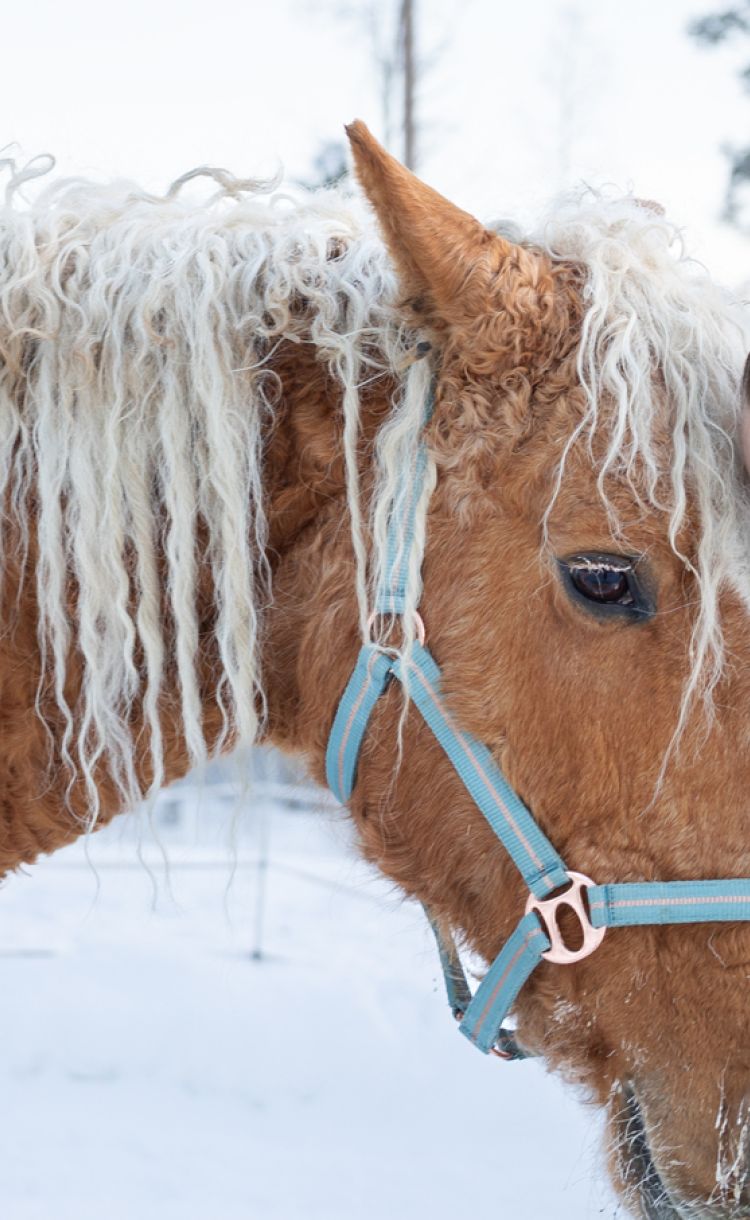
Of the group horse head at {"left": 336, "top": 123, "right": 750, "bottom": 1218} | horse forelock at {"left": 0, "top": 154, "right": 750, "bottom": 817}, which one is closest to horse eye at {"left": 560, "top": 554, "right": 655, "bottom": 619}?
horse head at {"left": 336, "top": 123, "right": 750, "bottom": 1218}

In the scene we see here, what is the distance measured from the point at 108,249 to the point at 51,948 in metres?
4.49

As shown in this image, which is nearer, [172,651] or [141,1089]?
[172,651]

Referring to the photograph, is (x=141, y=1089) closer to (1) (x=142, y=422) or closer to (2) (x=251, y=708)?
(2) (x=251, y=708)

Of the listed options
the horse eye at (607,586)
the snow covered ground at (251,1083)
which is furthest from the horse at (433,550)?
the snow covered ground at (251,1083)

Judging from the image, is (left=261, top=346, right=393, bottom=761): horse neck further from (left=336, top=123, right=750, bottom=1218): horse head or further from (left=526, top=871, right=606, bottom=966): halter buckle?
(left=526, top=871, right=606, bottom=966): halter buckle

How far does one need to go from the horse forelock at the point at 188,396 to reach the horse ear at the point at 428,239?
89 millimetres

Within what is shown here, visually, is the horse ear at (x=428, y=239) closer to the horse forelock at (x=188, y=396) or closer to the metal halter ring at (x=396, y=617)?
the horse forelock at (x=188, y=396)

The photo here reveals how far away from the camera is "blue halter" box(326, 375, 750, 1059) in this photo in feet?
4.34

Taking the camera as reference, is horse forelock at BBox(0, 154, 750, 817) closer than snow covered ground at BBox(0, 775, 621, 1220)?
Yes

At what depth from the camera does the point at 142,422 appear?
1.45 metres

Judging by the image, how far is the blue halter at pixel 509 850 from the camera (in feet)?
4.34

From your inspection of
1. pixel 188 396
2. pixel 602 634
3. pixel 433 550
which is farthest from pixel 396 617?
pixel 188 396

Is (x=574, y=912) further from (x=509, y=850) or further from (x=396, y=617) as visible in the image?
(x=396, y=617)

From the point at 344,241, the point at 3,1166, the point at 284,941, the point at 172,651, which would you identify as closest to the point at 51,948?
the point at 284,941
